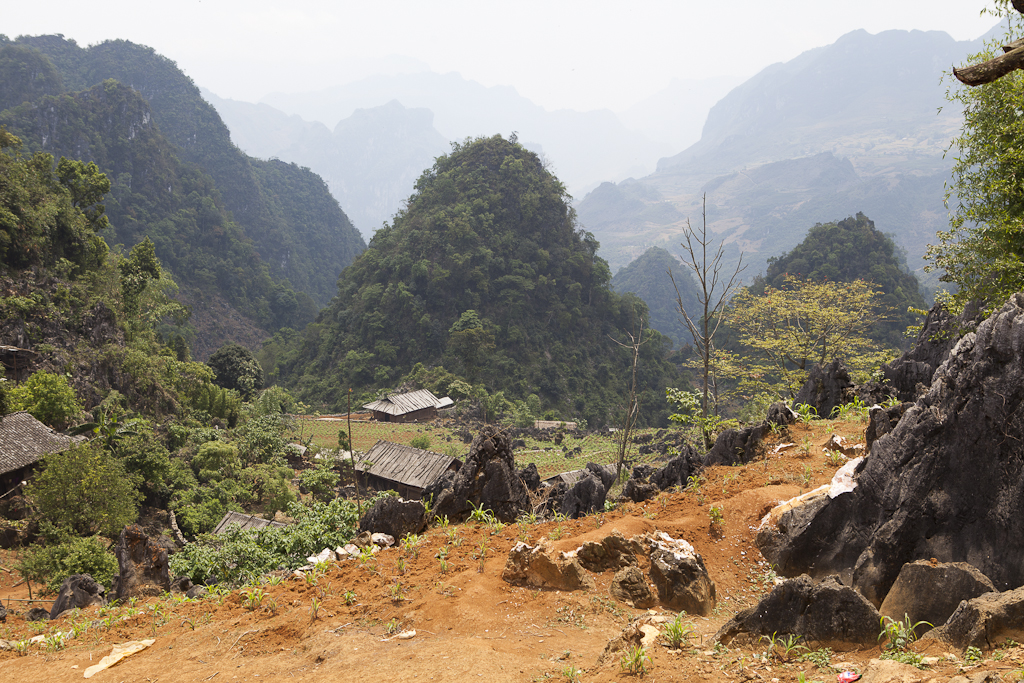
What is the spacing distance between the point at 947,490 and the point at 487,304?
48117 mm

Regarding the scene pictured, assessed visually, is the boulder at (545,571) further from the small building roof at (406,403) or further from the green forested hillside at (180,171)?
the green forested hillside at (180,171)

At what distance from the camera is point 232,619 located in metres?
5.38

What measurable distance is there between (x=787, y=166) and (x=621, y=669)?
221499mm

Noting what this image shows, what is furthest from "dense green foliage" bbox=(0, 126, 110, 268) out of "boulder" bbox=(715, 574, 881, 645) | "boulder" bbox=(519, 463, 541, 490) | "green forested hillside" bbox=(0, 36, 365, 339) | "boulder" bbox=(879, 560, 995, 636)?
"green forested hillside" bbox=(0, 36, 365, 339)

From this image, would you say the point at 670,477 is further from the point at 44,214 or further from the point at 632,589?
the point at 44,214

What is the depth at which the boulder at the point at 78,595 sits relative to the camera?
9.95 m

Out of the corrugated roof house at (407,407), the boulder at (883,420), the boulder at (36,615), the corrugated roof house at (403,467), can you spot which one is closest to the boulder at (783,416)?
the boulder at (883,420)

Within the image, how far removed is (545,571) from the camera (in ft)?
17.8

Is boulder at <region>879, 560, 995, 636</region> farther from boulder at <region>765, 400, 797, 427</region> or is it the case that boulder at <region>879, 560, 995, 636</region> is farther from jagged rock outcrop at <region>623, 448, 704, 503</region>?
boulder at <region>765, 400, 797, 427</region>

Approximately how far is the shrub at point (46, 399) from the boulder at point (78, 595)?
563 inches

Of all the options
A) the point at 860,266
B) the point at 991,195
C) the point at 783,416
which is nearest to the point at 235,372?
the point at 783,416


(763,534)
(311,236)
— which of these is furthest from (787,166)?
(763,534)

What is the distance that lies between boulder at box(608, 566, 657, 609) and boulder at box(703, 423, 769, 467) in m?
4.84

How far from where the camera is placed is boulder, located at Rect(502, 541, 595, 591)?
5410mm
